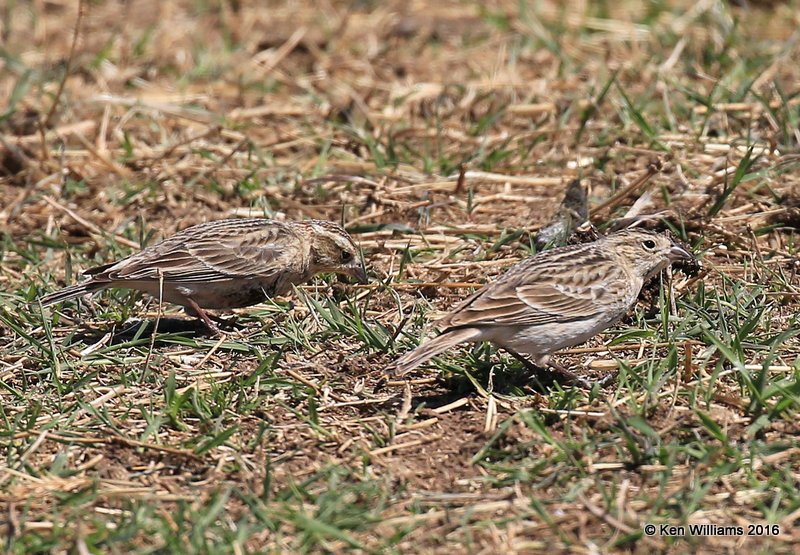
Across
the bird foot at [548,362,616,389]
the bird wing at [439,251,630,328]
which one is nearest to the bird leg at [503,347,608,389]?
the bird foot at [548,362,616,389]

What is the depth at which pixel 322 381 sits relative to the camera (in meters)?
6.88

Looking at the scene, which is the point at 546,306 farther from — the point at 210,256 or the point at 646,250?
the point at 210,256

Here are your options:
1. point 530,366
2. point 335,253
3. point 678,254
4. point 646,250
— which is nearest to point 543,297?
point 530,366

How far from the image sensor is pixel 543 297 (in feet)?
22.0

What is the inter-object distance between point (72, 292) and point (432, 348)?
2.62 metres

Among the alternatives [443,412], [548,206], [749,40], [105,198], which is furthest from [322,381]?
[749,40]

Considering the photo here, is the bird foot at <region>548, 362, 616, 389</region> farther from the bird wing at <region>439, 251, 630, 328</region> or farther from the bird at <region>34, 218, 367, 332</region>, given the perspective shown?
the bird at <region>34, 218, 367, 332</region>

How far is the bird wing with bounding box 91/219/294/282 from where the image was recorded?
25.6 feet

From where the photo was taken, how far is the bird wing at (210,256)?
7.80 metres

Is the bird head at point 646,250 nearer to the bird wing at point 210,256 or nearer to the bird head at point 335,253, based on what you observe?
the bird head at point 335,253

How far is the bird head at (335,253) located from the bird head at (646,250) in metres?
1.74

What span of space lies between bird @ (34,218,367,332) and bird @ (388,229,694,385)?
142 cm

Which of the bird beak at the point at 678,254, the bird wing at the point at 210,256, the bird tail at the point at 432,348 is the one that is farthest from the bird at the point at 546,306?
the bird wing at the point at 210,256

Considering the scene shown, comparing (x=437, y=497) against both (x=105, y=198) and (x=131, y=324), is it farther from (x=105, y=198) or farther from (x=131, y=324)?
(x=105, y=198)
